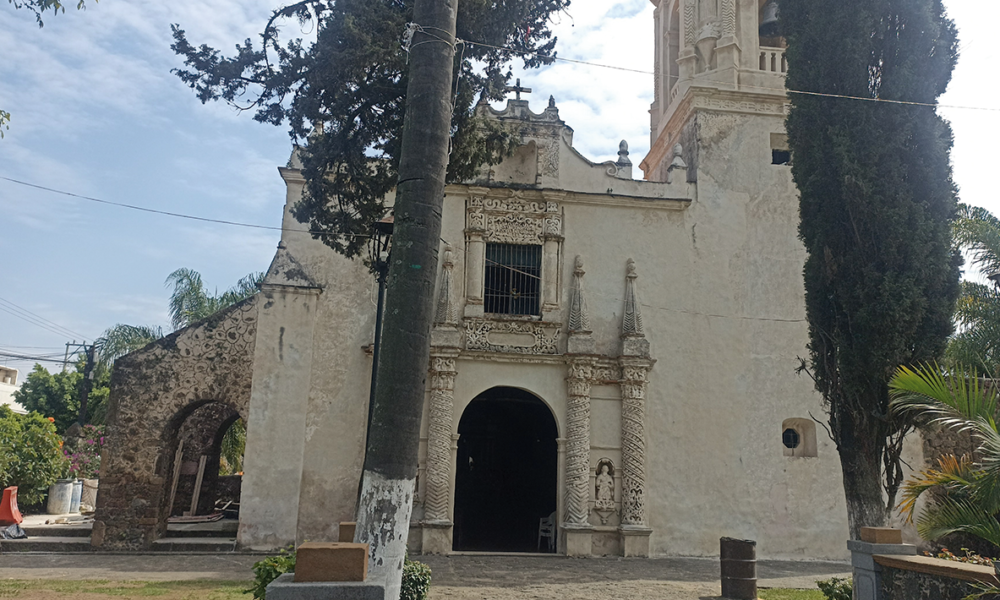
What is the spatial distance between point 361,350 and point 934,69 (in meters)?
11.0

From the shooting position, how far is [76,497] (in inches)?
886

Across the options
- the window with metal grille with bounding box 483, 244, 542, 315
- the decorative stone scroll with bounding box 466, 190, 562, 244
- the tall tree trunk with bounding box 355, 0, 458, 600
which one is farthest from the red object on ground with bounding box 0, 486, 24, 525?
the tall tree trunk with bounding box 355, 0, 458, 600

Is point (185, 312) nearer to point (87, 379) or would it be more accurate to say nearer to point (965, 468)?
point (87, 379)

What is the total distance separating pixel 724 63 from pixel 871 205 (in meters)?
8.80

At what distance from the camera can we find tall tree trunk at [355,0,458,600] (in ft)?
18.9

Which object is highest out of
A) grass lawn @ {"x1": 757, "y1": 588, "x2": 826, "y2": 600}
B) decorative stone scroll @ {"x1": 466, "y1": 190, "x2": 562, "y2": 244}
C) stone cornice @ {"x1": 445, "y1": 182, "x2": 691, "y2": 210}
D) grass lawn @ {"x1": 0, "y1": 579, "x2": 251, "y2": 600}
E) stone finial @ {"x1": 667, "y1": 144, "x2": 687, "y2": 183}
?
stone finial @ {"x1": 667, "y1": 144, "x2": 687, "y2": 183}

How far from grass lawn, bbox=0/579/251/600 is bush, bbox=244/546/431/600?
2.26 m

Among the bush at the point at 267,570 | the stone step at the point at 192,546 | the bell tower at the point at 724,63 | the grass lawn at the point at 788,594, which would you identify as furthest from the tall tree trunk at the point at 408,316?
the bell tower at the point at 724,63

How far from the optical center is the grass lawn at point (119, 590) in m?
9.09

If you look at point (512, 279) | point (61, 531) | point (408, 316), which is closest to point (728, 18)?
point (512, 279)

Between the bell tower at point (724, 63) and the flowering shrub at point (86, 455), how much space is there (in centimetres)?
2092

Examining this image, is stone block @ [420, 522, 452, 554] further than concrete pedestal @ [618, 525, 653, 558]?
No

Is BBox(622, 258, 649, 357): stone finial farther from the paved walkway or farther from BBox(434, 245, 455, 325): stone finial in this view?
the paved walkway

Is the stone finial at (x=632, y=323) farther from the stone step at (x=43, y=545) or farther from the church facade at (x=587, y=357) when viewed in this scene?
the stone step at (x=43, y=545)
